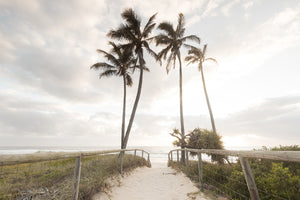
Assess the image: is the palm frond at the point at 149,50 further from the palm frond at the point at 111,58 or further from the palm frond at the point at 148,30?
the palm frond at the point at 111,58

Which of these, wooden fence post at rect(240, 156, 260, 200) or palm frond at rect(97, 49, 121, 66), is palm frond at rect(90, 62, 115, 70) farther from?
wooden fence post at rect(240, 156, 260, 200)

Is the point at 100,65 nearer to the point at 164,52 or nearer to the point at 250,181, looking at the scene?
the point at 164,52

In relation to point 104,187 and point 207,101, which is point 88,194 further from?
point 207,101

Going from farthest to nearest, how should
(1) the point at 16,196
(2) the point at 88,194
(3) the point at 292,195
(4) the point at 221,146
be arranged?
(4) the point at 221,146
(2) the point at 88,194
(1) the point at 16,196
(3) the point at 292,195

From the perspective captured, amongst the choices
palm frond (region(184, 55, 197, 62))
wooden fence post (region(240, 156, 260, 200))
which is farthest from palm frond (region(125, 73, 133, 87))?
wooden fence post (region(240, 156, 260, 200))

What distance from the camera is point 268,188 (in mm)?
2939

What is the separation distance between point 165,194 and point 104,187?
1.87 meters

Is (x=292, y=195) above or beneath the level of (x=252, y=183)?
beneath

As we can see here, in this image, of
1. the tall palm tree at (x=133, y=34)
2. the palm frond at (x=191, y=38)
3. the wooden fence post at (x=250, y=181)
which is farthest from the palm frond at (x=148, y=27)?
the wooden fence post at (x=250, y=181)

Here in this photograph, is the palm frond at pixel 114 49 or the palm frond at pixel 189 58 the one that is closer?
the palm frond at pixel 114 49

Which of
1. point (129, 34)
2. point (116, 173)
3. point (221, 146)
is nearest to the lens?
point (116, 173)

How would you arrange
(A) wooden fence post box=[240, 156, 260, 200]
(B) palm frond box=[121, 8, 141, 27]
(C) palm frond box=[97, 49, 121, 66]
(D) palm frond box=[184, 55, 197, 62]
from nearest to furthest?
1. (A) wooden fence post box=[240, 156, 260, 200]
2. (B) palm frond box=[121, 8, 141, 27]
3. (C) palm frond box=[97, 49, 121, 66]
4. (D) palm frond box=[184, 55, 197, 62]

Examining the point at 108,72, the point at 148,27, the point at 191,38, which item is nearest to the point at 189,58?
the point at 191,38

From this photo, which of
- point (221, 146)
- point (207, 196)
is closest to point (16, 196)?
point (207, 196)
